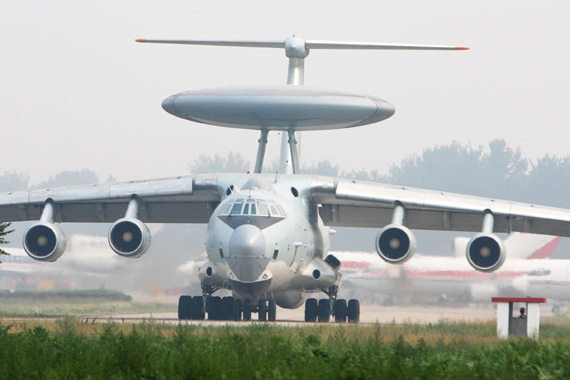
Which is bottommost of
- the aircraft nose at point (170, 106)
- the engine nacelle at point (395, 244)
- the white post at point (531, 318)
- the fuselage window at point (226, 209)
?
the white post at point (531, 318)

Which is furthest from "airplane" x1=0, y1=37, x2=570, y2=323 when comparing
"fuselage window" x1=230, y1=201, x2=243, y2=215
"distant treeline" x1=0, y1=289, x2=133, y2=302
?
"distant treeline" x1=0, y1=289, x2=133, y2=302

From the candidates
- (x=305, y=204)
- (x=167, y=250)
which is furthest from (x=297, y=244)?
(x=167, y=250)

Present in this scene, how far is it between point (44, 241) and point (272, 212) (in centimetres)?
496

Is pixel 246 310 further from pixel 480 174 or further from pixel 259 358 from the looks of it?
pixel 480 174

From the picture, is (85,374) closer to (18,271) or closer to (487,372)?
(487,372)

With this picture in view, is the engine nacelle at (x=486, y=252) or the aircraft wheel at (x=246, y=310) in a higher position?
the engine nacelle at (x=486, y=252)

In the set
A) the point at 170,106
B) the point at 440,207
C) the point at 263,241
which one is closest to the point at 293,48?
the point at 170,106

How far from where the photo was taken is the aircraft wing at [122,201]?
2097 cm

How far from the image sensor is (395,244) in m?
19.5

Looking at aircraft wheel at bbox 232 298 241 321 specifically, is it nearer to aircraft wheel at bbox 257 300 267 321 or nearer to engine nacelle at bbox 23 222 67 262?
aircraft wheel at bbox 257 300 267 321

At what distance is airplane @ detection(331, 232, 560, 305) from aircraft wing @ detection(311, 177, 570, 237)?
3.69 meters

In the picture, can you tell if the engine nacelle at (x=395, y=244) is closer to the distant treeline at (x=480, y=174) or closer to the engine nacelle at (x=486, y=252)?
the engine nacelle at (x=486, y=252)

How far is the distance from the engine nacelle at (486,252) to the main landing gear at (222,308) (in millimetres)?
4172

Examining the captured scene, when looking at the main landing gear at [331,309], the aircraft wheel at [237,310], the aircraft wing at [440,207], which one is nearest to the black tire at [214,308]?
the aircraft wheel at [237,310]
